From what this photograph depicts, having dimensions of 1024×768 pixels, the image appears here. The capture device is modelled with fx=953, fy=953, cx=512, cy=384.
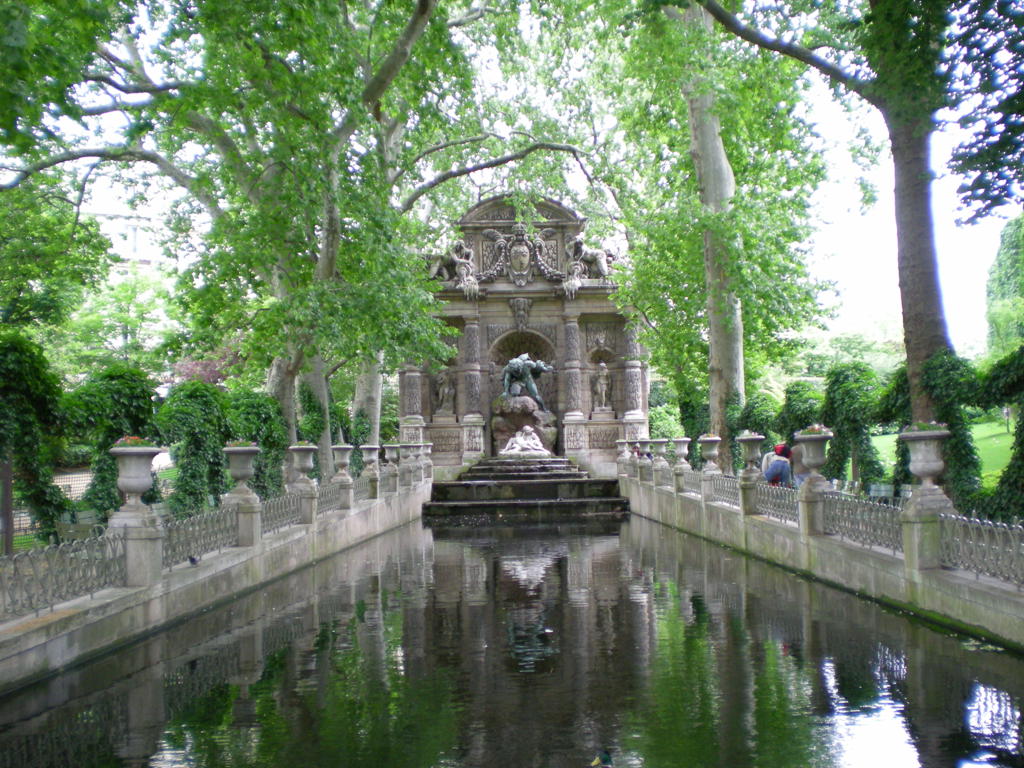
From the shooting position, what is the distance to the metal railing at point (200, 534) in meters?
9.53

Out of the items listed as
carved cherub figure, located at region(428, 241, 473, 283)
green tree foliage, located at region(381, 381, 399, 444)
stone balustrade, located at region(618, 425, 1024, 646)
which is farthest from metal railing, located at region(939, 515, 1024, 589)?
green tree foliage, located at region(381, 381, 399, 444)

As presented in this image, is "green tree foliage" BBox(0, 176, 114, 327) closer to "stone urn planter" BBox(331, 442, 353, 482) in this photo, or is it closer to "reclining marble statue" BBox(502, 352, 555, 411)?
"stone urn planter" BBox(331, 442, 353, 482)

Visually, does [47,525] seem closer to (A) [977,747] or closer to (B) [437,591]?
(B) [437,591]

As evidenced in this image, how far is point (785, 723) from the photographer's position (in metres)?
5.57

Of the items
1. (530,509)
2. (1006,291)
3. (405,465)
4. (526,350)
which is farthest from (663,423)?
(530,509)

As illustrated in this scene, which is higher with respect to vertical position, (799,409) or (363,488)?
(799,409)

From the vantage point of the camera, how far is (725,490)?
607 inches

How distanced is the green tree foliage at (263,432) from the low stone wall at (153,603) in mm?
2791

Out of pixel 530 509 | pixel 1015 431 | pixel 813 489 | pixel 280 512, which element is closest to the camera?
pixel 1015 431

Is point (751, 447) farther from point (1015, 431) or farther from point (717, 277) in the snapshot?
point (717, 277)

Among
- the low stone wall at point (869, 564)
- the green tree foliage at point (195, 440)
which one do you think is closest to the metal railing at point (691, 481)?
the low stone wall at point (869, 564)

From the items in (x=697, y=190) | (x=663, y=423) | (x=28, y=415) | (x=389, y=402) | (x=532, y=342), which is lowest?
(x=28, y=415)

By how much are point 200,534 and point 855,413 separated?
929 centimetres

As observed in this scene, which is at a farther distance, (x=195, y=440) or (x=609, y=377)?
(x=609, y=377)
